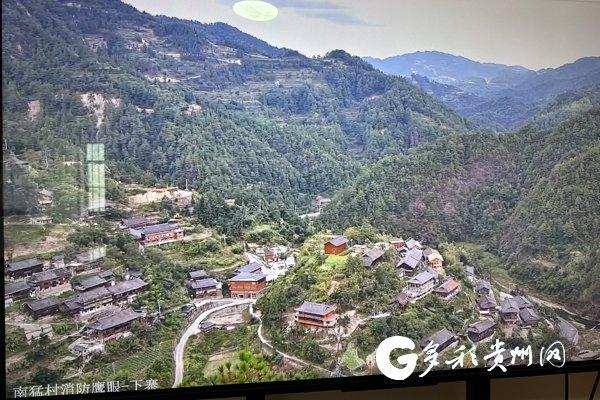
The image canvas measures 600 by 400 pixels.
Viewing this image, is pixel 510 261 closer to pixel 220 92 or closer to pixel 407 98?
pixel 407 98

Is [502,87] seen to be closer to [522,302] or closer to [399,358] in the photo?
[522,302]

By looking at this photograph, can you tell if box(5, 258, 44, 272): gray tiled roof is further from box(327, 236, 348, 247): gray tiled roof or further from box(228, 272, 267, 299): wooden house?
box(327, 236, 348, 247): gray tiled roof

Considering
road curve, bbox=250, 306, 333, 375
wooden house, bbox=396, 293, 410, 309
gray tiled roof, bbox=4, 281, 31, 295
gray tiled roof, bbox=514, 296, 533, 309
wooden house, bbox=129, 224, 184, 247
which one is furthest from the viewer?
gray tiled roof, bbox=514, 296, 533, 309

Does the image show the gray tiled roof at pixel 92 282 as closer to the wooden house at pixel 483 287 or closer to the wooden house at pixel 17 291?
the wooden house at pixel 17 291

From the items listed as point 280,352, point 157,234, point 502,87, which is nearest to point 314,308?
point 280,352

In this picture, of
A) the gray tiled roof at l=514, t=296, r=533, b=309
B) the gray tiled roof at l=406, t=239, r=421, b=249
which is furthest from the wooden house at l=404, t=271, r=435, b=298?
the gray tiled roof at l=514, t=296, r=533, b=309
